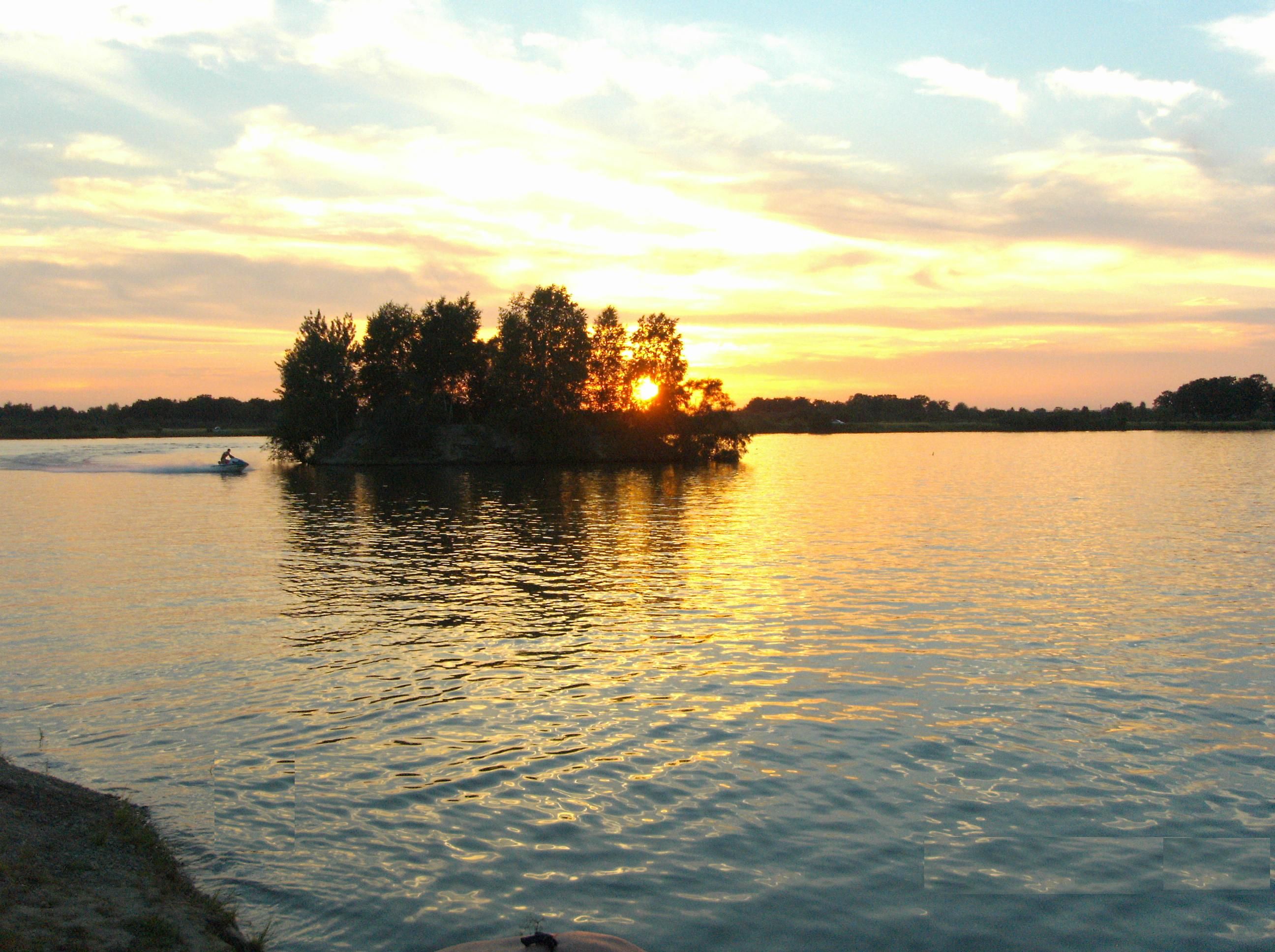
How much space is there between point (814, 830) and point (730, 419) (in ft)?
362

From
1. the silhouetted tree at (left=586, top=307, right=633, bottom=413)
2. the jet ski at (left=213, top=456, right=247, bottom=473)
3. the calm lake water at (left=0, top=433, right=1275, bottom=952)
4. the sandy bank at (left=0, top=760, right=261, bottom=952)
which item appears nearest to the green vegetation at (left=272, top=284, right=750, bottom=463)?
the silhouetted tree at (left=586, top=307, right=633, bottom=413)

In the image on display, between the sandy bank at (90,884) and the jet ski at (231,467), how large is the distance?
326 feet

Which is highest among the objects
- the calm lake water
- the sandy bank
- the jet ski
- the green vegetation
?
the green vegetation

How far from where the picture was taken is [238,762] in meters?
14.3

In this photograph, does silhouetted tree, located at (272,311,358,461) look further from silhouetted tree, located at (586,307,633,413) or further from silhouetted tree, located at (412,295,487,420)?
silhouetted tree, located at (586,307,633,413)

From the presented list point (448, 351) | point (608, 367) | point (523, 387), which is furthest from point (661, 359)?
point (448, 351)

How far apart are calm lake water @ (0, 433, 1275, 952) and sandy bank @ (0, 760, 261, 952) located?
0.77 metres

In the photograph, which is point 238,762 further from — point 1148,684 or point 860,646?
point 1148,684

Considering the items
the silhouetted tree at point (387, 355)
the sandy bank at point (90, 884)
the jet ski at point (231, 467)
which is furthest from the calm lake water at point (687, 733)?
the silhouetted tree at point (387, 355)

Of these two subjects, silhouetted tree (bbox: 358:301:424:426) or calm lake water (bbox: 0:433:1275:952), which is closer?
calm lake water (bbox: 0:433:1275:952)

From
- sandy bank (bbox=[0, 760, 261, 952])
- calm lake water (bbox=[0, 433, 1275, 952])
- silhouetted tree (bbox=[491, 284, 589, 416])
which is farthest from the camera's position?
silhouetted tree (bbox=[491, 284, 589, 416])

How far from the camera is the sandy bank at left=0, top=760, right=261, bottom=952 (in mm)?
7844

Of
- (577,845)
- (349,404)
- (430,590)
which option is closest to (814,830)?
(577,845)

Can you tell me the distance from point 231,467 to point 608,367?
161 feet
